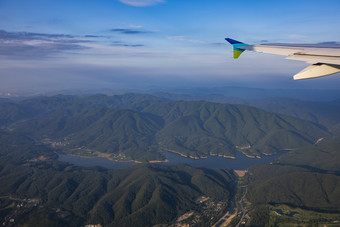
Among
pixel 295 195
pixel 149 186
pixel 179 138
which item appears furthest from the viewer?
pixel 179 138

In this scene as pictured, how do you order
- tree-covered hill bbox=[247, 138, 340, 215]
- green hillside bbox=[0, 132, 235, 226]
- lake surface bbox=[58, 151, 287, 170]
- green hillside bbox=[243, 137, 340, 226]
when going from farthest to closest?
1. lake surface bbox=[58, 151, 287, 170]
2. tree-covered hill bbox=[247, 138, 340, 215]
3. green hillside bbox=[0, 132, 235, 226]
4. green hillside bbox=[243, 137, 340, 226]

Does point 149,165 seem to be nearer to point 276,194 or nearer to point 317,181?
point 276,194

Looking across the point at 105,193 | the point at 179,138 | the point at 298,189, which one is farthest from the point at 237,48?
the point at 179,138

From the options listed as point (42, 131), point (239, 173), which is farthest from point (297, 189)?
point (42, 131)

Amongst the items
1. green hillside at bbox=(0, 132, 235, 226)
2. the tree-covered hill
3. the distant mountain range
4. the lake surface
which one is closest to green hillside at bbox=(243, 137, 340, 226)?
the tree-covered hill

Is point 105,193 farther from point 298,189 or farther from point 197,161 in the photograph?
point 298,189

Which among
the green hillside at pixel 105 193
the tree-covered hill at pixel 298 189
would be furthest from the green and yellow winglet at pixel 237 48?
the tree-covered hill at pixel 298 189

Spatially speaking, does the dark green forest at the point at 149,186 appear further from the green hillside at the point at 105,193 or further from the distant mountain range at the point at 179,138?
the distant mountain range at the point at 179,138

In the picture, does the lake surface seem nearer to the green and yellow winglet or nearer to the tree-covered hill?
the tree-covered hill
